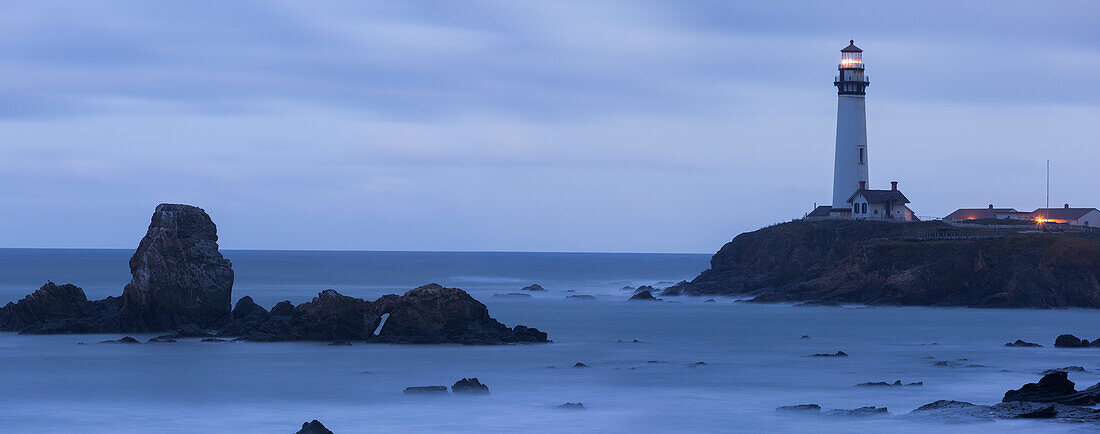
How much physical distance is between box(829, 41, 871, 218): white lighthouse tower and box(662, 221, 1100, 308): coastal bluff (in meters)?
5.80

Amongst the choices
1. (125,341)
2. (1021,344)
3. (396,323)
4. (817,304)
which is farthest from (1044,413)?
(817,304)

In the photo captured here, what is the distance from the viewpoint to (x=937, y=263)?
232 feet

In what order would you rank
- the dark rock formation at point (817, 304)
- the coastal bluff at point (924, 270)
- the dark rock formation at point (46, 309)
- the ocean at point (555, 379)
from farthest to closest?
the dark rock formation at point (817, 304) < the coastal bluff at point (924, 270) < the dark rock formation at point (46, 309) < the ocean at point (555, 379)

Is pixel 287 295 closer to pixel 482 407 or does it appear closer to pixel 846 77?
pixel 846 77

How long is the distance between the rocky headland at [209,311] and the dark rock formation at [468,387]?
11003mm

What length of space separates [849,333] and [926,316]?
11.4 metres

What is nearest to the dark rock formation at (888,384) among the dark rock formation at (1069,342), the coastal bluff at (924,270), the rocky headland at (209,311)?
the dark rock formation at (1069,342)

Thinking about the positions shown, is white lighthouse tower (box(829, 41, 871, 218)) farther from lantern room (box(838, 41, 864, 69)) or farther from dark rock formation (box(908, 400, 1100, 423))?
dark rock formation (box(908, 400, 1100, 423))

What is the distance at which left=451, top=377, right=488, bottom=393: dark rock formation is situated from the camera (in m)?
30.5

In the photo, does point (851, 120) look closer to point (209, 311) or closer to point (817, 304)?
point (817, 304)

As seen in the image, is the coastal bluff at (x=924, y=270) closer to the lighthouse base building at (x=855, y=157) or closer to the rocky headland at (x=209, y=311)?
the lighthouse base building at (x=855, y=157)

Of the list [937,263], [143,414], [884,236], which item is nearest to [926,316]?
[937,263]

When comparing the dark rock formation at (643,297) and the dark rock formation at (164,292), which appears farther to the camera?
the dark rock formation at (643,297)

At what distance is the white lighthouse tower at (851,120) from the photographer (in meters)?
86.1
